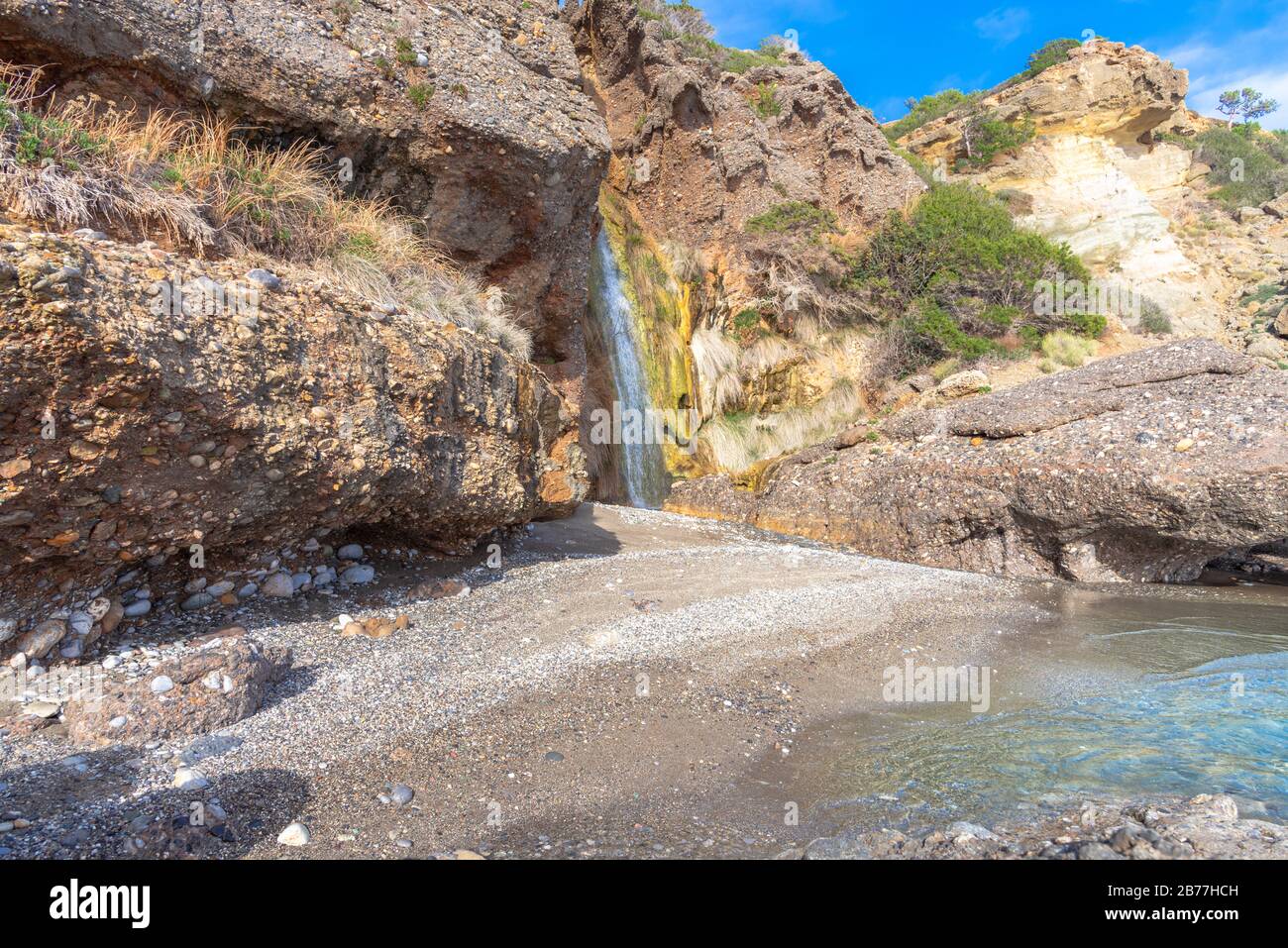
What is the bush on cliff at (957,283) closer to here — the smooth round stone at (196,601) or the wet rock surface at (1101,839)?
the wet rock surface at (1101,839)

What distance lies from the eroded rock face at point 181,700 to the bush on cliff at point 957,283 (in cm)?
1496

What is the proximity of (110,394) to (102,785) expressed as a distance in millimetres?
2010

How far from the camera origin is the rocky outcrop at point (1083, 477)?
8.46 meters

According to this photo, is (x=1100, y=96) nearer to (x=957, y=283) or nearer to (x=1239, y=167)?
(x=1239, y=167)

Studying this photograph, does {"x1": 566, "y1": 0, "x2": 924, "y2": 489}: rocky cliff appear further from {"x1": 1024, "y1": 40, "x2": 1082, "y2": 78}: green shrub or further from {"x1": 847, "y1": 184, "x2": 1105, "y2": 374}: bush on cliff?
{"x1": 1024, "y1": 40, "x2": 1082, "y2": 78}: green shrub

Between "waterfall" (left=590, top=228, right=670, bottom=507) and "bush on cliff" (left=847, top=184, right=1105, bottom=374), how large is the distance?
6164 millimetres

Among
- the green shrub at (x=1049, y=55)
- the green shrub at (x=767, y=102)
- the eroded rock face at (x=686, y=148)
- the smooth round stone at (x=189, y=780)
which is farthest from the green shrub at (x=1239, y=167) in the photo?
the smooth round stone at (x=189, y=780)

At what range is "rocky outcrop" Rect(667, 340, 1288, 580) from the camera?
27.8 feet

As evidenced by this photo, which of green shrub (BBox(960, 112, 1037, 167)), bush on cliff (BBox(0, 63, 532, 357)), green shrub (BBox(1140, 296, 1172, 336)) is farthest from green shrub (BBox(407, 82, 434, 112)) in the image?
green shrub (BBox(960, 112, 1037, 167))

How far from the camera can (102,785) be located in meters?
3.03

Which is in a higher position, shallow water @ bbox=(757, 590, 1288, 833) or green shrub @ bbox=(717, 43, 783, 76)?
green shrub @ bbox=(717, 43, 783, 76)

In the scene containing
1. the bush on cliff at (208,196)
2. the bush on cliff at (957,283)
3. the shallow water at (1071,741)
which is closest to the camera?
the shallow water at (1071,741)

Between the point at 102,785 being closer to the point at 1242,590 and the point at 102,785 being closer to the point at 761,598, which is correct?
the point at 761,598
